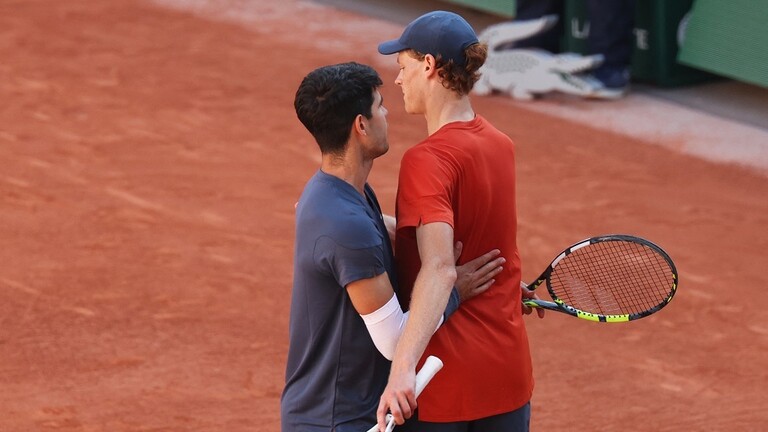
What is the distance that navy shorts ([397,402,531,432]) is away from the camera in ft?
11.6

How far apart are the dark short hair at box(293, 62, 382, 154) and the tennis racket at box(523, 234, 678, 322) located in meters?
0.99

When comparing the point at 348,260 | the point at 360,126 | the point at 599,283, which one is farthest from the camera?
the point at 599,283

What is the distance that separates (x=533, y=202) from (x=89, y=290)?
117 inches

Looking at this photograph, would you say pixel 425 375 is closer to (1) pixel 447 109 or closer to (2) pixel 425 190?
(2) pixel 425 190

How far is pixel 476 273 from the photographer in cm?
346

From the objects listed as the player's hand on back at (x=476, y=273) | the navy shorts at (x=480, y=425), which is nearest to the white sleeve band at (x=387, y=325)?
the player's hand on back at (x=476, y=273)

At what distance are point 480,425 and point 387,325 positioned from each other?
1.64 ft

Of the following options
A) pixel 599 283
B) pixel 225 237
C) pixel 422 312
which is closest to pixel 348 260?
pixel 422 312

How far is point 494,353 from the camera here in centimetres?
351

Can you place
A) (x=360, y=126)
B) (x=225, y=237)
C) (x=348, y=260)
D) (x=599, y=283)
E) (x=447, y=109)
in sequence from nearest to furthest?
(x=348, y=260), (x=360, y=126), (x=447, y=109), (x=599, y=283), (x=225, y=237)

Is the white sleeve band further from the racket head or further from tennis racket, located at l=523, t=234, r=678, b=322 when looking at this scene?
the racket head

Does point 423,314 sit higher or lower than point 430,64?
lower

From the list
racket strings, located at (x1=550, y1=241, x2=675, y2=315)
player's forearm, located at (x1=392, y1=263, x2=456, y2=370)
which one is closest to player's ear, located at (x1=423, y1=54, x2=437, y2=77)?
player's forearm, located at (x1=392, y1=263, x2=456, y2=370)

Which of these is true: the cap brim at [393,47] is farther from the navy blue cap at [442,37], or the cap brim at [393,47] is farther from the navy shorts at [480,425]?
the navy shorts at [480,425]
